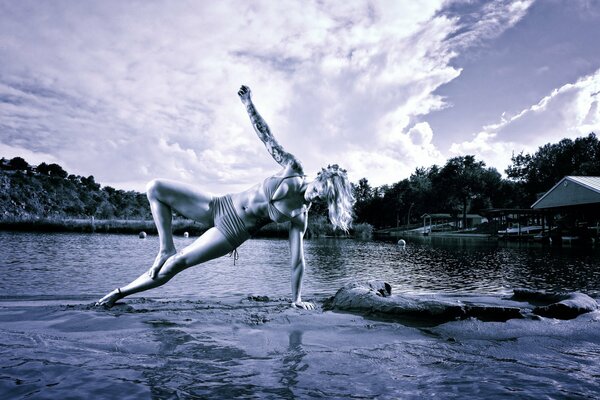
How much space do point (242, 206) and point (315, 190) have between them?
93cm

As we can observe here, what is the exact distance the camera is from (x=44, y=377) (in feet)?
9.08

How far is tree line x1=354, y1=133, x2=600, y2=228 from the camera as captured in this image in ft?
222

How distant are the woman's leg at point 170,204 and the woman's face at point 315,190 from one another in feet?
4.21

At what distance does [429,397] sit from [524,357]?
1.49 metres

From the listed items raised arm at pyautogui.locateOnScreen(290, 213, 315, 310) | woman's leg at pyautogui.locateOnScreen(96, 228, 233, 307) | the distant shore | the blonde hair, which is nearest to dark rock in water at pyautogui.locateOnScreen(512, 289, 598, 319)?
the blonde hair

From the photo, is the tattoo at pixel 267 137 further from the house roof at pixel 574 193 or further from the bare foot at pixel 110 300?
the house roof at pixel 574 193

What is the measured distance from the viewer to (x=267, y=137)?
16.1 ft

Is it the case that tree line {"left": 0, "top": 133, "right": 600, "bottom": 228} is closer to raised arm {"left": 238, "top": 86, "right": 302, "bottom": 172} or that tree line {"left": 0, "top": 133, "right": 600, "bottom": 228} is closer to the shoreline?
the shoreline

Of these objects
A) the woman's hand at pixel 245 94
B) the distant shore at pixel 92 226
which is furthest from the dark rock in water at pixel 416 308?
the distant shore at pixel 92 226

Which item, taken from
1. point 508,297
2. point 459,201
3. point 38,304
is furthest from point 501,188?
point 38,304

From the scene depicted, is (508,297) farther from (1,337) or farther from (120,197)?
(120,197)

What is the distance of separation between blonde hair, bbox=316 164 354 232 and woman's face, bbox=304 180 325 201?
1.3 inches

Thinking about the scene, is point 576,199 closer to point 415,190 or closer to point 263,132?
point 263,132

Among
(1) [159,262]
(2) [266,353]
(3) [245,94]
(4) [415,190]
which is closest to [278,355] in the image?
(2) [266,353]
